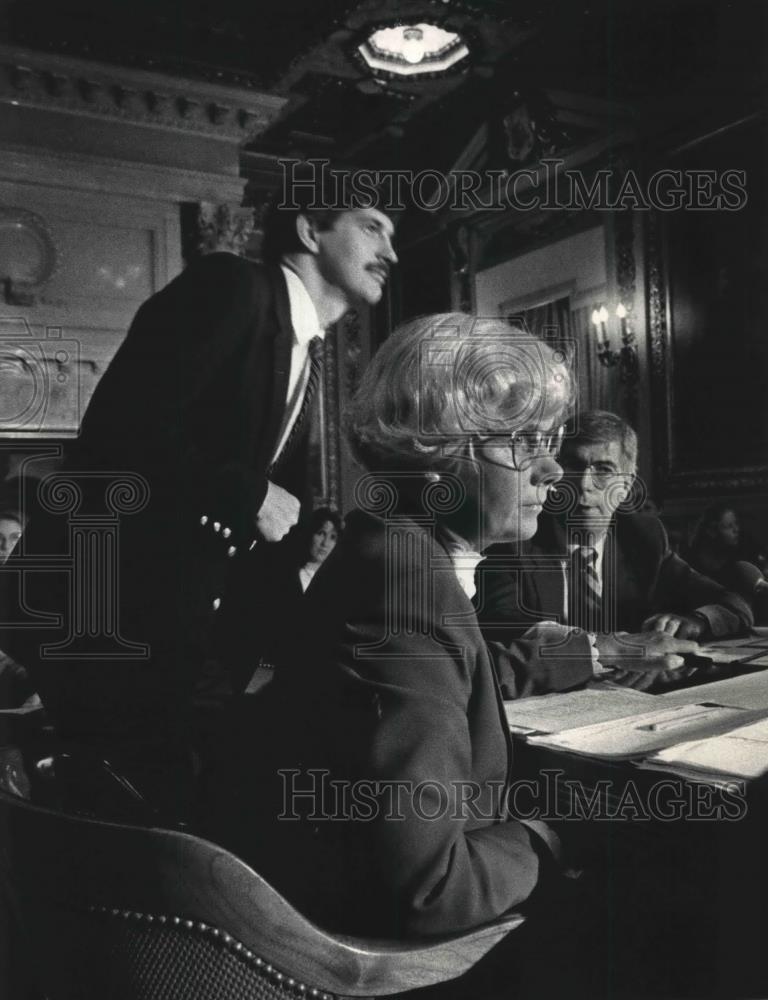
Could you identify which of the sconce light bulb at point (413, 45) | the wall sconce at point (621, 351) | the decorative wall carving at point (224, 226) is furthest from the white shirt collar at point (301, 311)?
the wall sconce at point (621, 351)

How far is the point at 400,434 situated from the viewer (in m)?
1.29

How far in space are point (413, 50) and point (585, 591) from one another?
1.55 meters

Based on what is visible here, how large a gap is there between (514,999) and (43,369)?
148 cm

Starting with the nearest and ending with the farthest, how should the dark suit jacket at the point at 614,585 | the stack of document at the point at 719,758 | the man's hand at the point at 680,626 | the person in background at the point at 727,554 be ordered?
the stack of document at the point at 719,758, the dark suit jacket at the point at 614,585, the man's hand at the point at 680,626, the person in background at the point at 727,554

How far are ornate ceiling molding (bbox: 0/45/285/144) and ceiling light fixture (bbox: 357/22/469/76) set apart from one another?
1.77 ft

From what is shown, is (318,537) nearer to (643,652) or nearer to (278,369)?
(278,369)

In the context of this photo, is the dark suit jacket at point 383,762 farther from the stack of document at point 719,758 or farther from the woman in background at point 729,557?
the woman in background at point 729,557

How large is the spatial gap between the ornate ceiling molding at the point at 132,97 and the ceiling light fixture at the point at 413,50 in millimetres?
538

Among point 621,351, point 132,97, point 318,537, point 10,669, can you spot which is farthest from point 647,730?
point 132,97

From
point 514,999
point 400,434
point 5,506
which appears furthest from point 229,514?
point 514,999

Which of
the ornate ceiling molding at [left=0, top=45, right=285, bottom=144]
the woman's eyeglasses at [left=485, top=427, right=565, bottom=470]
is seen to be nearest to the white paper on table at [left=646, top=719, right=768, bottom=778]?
the woman's eyeglasses at [left=485, top=427, right=565, bottom=470]

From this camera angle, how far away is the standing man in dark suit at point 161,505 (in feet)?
5.71

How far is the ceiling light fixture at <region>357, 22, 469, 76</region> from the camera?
2352mm

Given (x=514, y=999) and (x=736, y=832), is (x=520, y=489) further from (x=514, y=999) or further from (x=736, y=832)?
(x=514, y=999)
